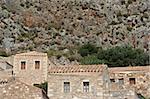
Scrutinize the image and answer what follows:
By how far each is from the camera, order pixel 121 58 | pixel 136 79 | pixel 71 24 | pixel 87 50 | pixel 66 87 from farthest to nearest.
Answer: pixel 71 24 < pixel 87 50 < pixel 121 58 < pixel 136 79 < pixel 66 87

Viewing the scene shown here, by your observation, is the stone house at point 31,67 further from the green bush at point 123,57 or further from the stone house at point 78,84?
the stone house at point 78,84

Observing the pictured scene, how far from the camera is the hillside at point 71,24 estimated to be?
278 feet

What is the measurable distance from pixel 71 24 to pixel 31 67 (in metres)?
42.9

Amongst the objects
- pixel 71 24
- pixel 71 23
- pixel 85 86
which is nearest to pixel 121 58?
pixel 71 24

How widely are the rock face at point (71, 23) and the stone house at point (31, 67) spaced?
25631mm

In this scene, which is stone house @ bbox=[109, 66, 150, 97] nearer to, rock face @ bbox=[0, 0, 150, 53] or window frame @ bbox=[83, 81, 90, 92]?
window frame @ bbox=[83, 81, 90, 92]

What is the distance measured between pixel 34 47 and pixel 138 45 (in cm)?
1827

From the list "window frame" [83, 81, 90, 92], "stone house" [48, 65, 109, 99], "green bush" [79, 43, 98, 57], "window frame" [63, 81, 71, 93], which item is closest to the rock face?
"green bush" [79, 43, 98, 57]

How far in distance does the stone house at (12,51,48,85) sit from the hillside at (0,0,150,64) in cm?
2340

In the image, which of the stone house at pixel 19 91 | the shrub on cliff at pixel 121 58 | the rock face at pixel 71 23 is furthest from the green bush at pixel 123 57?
the stone house at pixel 19 91

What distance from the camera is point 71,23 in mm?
95625

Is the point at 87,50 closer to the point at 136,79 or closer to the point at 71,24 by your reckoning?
the point at 71,24

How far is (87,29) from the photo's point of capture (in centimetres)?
9362

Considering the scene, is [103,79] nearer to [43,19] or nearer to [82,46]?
[82,46]
